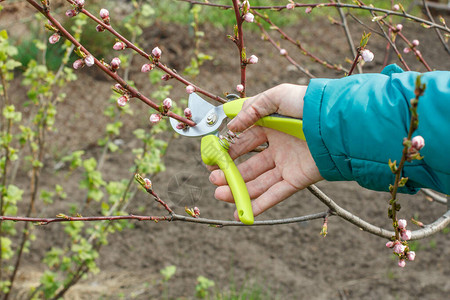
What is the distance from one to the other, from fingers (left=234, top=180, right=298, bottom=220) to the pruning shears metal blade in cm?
28

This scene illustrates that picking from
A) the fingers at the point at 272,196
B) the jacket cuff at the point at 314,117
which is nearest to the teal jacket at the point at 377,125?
the jacket cuff at the point at 314,117

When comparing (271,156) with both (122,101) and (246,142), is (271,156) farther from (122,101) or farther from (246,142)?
(122,101)

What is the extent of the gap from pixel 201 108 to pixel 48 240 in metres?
2.28

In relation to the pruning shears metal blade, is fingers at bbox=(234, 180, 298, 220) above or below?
below

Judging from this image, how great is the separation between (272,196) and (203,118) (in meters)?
0.35

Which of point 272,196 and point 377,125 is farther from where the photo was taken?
point 272,196

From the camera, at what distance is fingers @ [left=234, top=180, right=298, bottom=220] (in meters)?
1.71

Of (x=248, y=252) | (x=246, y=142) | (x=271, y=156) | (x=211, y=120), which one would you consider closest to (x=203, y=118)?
(x=211, y=120)

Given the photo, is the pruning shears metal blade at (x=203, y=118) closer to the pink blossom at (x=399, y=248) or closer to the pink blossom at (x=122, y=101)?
the pink blossom at (x=122, y=101)

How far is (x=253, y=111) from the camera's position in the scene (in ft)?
5.15

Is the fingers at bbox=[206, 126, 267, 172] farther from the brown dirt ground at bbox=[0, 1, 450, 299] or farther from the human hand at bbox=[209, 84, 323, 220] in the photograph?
the brown dirt ground at bbox=[0, 1, 450, 299]

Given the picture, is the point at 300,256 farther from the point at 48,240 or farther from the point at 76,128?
the point at 76,128

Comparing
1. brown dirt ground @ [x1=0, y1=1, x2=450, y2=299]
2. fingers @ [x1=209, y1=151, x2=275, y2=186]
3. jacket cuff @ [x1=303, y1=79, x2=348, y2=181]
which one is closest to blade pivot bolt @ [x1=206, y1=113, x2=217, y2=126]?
fingers @ [x1=209, y1=151, x2=275, y2=186]

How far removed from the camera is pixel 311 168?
65.9 inches
